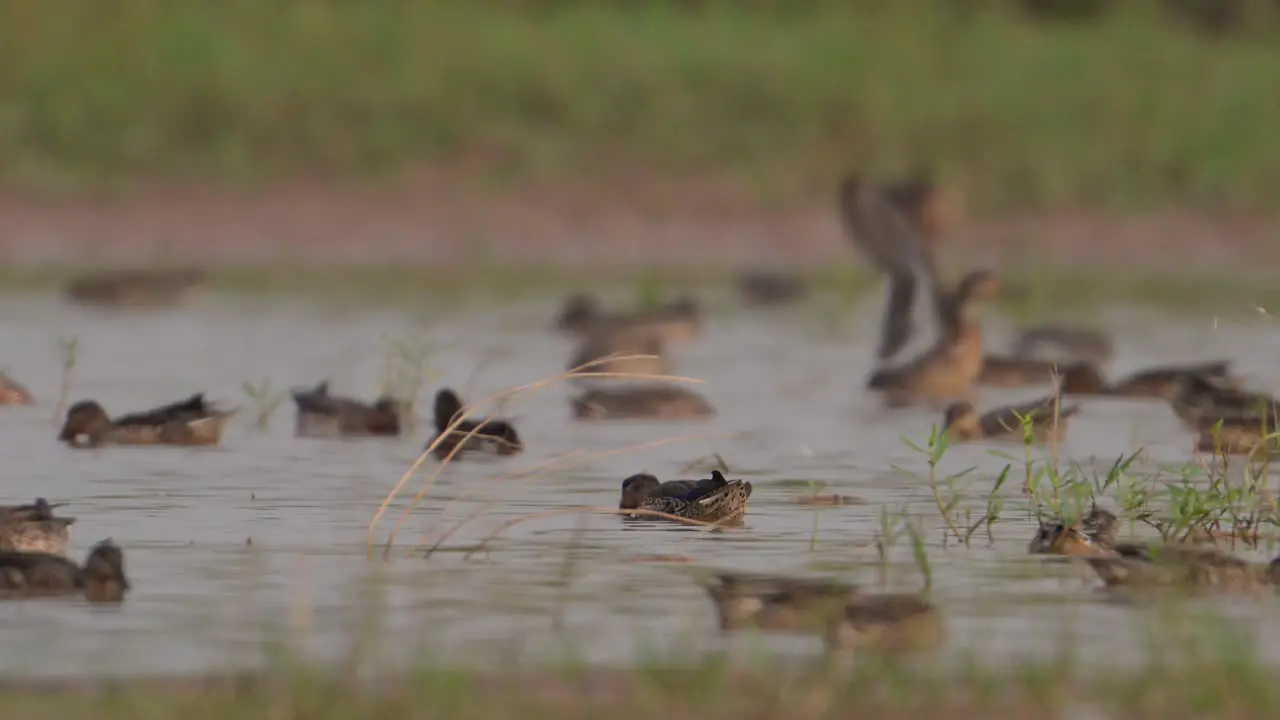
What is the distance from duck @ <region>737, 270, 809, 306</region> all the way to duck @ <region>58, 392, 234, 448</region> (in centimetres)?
923

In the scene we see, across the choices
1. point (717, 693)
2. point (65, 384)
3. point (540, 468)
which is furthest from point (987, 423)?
point (717, 693)

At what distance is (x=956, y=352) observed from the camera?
15.8 meters

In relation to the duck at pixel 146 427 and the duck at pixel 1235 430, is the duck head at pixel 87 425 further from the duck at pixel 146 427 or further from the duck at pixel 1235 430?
the duck at pixel 1235 430

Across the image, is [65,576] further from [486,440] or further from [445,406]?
[445,406]

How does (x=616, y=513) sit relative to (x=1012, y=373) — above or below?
below

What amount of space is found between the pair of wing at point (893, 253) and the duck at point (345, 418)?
2.94m

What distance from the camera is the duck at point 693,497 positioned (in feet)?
32.6

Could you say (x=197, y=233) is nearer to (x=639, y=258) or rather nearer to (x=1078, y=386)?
(x=639, y=258)

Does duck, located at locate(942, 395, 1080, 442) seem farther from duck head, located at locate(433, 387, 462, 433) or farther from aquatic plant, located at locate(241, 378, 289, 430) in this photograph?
aquatic plant, located at locate(241, 378, 289, 430)

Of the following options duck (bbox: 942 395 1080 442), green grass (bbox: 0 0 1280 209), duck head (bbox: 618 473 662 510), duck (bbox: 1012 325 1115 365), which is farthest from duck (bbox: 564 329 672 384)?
green grass (bbox: 0 0 1280 209)

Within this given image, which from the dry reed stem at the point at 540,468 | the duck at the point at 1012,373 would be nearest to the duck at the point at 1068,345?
the duck at the point at 1012,373

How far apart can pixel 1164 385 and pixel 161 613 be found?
7737 millimetres

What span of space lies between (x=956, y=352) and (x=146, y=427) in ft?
16.1

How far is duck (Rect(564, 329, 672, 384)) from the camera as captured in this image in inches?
638
